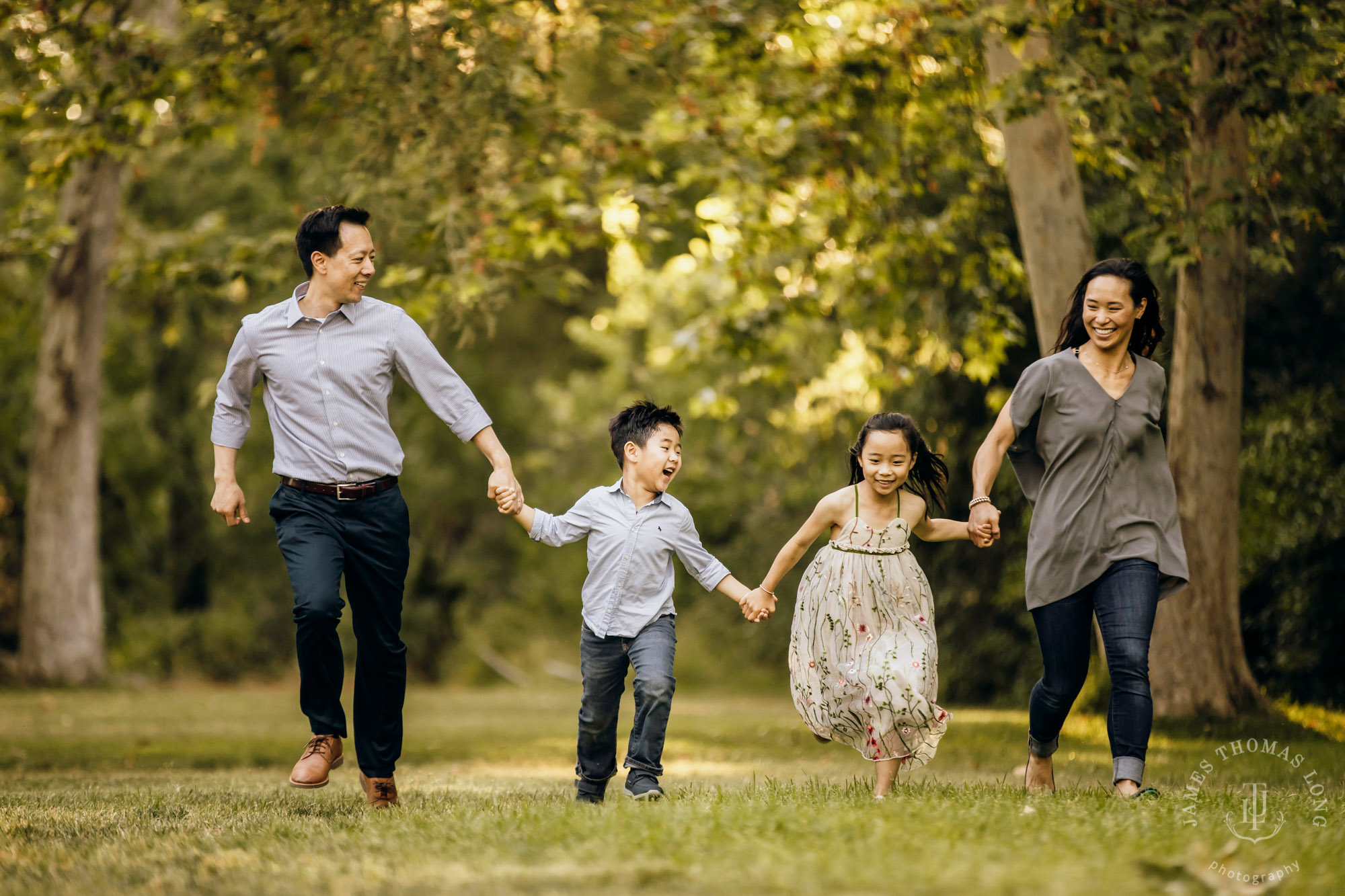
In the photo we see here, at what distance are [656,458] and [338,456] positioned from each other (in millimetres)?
1395

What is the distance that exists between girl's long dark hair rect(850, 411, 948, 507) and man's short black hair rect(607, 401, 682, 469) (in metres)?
0.83

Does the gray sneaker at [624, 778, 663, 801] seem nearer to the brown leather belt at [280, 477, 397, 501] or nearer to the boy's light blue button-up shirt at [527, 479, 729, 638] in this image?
the boy's light blue button-up shirt at [527, 479, 729, 638]

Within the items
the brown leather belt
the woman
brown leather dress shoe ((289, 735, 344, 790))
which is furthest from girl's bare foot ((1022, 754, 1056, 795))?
the brown leather belt

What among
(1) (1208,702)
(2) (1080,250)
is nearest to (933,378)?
(2) (1080,250)

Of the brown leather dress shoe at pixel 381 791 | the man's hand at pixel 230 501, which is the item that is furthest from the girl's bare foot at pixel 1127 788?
the man's hand at pixel 230 501

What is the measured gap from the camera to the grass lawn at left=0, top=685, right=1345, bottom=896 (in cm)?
368

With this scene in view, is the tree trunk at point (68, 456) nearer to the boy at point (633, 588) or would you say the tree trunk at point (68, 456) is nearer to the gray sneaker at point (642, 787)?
the boy at point (633, 588)

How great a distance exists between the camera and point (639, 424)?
5.81 metres

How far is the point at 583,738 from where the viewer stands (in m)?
5.73

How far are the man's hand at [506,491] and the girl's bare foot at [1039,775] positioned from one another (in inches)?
101

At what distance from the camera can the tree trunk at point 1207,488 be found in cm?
977

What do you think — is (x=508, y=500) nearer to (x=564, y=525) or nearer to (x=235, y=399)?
(x=564, y=525)

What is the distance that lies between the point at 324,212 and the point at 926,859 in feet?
12.5

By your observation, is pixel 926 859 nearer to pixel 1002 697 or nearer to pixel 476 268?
pixel 476 268
